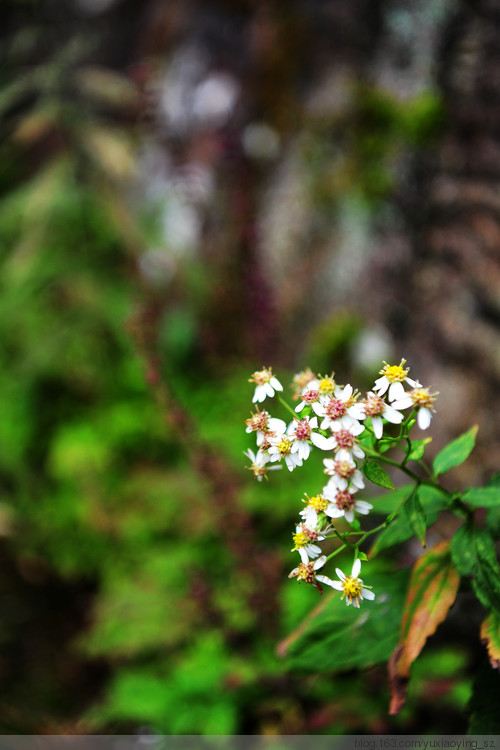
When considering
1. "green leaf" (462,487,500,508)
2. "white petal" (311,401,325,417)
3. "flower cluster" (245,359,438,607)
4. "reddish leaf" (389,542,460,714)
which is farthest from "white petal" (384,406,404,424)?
"reddish leaf" (389,542,460,714)

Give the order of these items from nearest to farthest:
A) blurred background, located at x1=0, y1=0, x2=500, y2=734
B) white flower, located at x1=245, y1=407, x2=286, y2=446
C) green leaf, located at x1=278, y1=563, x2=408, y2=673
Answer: white flower, located at x1=245, y1=407, x2=286, y2=446 < green leaf, located at x1=278, y1=563, x2=408, y2=673 < blurred background, located at x1=0, y1=0, x2=500, y2=734

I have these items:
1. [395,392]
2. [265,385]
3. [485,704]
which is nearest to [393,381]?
[395,392]

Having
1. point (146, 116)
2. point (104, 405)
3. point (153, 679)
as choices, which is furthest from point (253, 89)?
point (153, 679)

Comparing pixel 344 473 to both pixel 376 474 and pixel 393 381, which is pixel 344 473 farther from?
pixel 393 381

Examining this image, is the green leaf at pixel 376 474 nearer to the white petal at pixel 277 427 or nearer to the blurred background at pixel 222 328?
the white petal at pixel 277 427

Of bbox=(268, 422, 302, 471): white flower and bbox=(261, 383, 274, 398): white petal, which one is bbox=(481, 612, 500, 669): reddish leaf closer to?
bbox=(268, 422, 302, 471): white flower

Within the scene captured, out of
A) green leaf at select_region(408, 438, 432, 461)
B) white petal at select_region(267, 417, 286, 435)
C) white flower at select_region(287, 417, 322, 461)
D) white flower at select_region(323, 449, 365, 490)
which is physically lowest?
white flower at select_region(323, 449, 365, 490)
